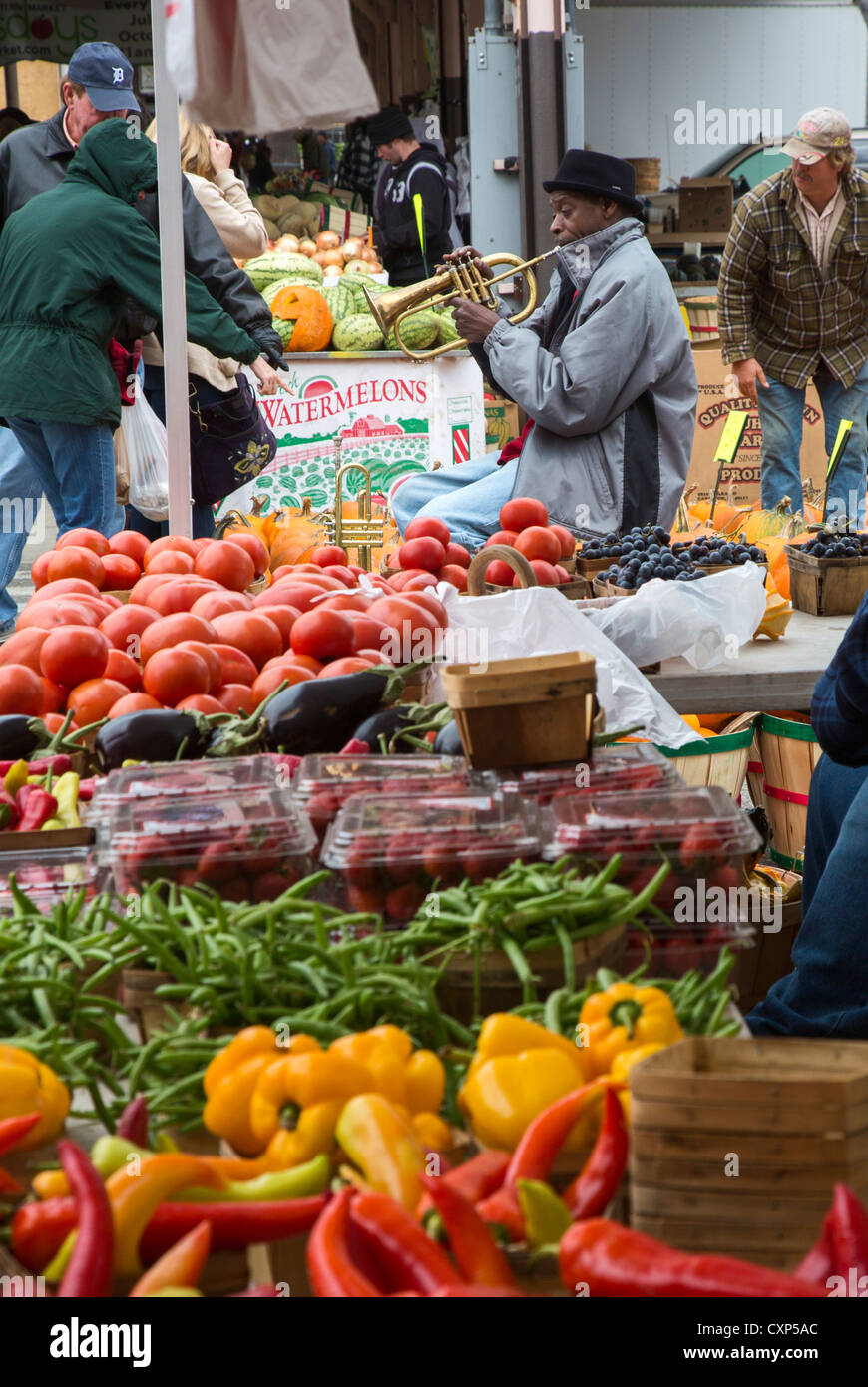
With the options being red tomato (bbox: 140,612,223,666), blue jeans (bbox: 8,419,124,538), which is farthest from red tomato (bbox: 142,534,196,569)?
blue jeans (bbox: 8,419,124,538)

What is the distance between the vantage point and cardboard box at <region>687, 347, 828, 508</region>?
8203 mm

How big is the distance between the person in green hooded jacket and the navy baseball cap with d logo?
26cm

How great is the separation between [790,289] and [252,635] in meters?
4.65

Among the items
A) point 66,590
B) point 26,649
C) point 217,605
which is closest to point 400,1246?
point 26,649

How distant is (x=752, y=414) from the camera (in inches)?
337

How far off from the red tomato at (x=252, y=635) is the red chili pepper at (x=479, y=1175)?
164 centimetres

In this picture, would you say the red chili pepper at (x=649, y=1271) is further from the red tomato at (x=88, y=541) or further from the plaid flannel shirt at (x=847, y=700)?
the red tomato at (x=88, y=541)

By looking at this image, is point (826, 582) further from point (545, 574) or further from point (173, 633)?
point (173, 633)


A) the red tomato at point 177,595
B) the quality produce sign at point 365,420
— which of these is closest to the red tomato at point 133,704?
the red tomato at point 177,595

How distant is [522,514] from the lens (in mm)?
3910

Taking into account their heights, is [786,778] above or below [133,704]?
below

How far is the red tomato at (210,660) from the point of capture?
2471 mm
